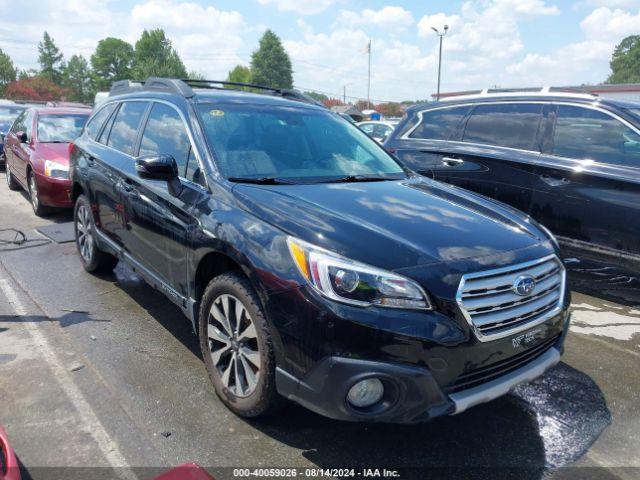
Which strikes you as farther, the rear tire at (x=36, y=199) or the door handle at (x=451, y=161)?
the rear tire at (x=36, y=199)

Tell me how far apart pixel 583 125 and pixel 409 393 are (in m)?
3.79

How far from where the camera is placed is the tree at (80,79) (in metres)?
103

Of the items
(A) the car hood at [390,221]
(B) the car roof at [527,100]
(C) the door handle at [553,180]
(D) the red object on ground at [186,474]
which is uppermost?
(B) the car roof at [527,100]

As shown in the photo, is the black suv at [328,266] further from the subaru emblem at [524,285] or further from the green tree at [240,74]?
the green tree at [240,74]

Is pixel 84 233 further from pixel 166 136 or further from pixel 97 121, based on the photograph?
pixel 166 136

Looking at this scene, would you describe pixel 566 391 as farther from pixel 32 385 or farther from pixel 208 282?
pixel 32 385

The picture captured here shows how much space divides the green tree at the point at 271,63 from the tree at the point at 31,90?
39933 millimetres

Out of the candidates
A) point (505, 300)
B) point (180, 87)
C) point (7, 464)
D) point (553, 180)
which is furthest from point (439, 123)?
point (7, 464)

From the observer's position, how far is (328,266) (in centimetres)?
229

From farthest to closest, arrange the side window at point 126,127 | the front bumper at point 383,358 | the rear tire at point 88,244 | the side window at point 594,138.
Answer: the rear tire at point 88,244 < the side window at point 594,138 < the side window at point 126,127 < the front bumper at point 383,358

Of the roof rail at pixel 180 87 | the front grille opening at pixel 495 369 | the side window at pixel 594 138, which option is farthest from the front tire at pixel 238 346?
the side window at pixel 594 138

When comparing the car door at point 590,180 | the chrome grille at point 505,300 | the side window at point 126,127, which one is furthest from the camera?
the car door at point 590,180

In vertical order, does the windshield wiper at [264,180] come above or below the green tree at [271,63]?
below

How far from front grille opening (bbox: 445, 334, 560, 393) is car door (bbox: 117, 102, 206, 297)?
1.72 m
